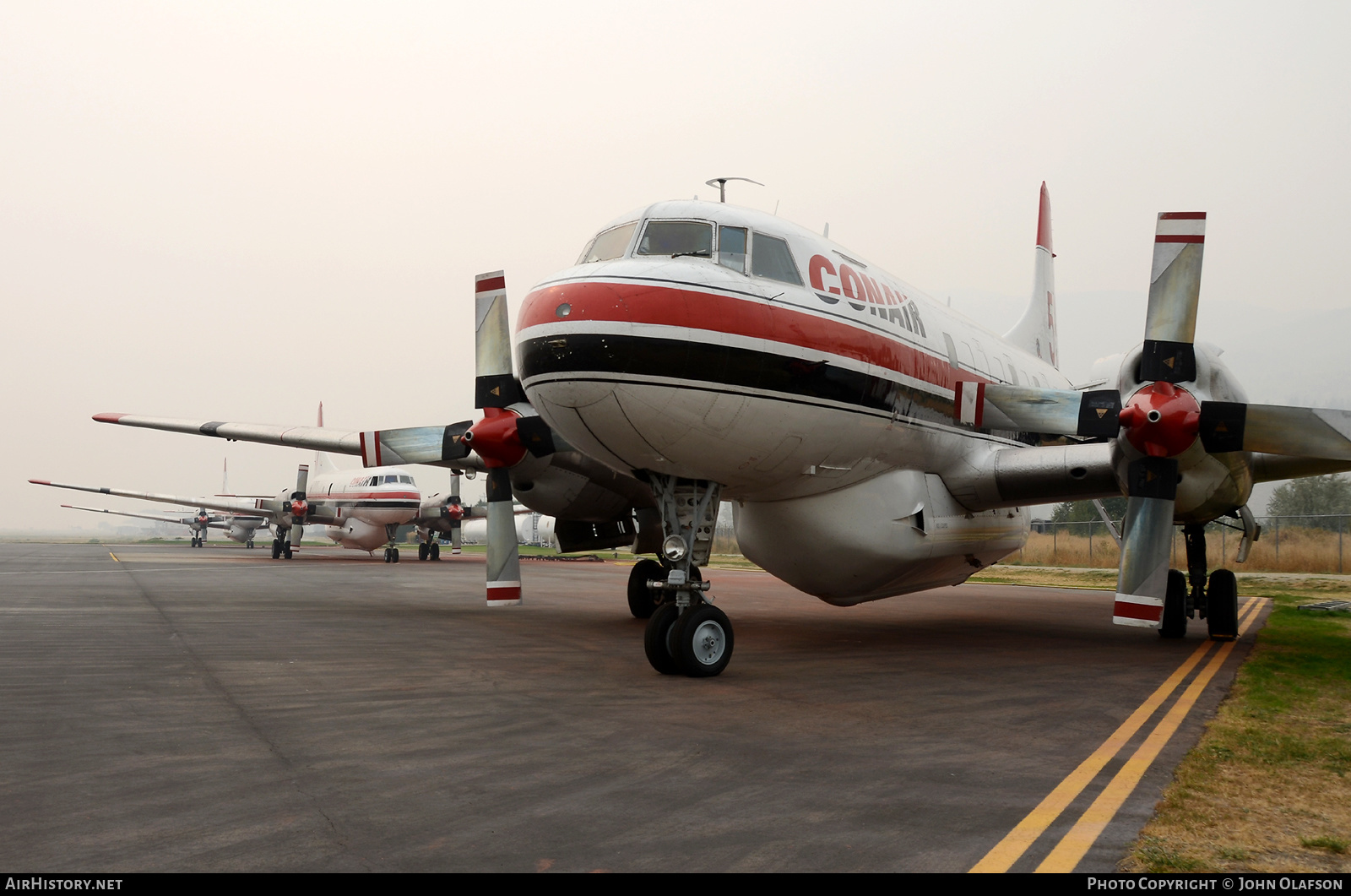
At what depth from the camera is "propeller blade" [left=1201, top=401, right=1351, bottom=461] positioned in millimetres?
10125

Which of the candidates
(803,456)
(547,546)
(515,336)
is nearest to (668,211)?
(515,336)

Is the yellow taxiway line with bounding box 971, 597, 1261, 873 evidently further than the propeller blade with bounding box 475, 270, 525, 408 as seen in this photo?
No

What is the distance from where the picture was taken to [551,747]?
6203 mm

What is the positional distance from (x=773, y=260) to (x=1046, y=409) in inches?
162

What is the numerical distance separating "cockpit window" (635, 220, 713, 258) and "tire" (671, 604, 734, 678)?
11.7ft

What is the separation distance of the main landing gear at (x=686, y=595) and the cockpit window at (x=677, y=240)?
2.27m

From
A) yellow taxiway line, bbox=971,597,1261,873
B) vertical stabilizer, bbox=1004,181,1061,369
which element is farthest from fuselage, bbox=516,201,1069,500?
vertical stabilizer, bbox=1004,181,1061,369

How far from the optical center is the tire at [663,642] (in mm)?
9109

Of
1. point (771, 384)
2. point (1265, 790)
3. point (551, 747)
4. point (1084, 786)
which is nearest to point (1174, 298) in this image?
point (771, 384)

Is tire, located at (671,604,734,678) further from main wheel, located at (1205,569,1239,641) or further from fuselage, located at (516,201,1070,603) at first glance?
main wheel, located at (1205,569,1239,641)

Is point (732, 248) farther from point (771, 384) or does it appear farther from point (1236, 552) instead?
point (1236, 552)

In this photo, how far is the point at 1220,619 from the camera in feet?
44.1

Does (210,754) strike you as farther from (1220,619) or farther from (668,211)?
(1220,619)

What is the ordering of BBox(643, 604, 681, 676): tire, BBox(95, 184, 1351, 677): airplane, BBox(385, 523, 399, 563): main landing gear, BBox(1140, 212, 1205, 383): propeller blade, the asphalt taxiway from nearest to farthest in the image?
the asphalt taxiway < BBox(95, 184, 1351, 677): airplane < BBox(643, 604, 681, 676): tire < BBox(1140, 212, 1205, 383): propeller blade < BBox(385, 523, 399, 563): main landing gear
